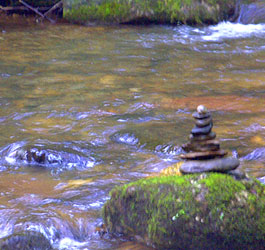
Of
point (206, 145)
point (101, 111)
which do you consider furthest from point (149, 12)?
point (206, 145)

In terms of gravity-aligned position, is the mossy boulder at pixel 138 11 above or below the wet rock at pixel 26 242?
above

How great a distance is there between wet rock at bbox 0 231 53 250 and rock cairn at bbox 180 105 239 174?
1.03 metres

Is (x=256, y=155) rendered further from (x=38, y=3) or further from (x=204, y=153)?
(x=38, y=3)

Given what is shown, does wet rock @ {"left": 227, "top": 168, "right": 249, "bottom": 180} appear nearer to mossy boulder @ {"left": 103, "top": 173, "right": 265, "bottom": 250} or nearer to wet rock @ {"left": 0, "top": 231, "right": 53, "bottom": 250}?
mossy boulder @ {"left": 103, "top": 173, "right": 265, "bottom": 250}

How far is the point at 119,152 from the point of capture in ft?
16.3

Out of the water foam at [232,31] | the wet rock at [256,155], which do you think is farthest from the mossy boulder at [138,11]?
the wet rock at [256,155]

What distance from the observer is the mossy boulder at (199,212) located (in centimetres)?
298

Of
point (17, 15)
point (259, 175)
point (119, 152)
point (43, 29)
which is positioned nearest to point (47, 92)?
point (119, 152)

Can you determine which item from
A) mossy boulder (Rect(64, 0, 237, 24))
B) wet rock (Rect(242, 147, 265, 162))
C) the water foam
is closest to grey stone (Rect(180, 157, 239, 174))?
wet rock (Rect(242, 147, 265, 162))

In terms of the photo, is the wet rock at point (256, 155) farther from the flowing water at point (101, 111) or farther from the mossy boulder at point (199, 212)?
the mossy boulder at point (199, 212)

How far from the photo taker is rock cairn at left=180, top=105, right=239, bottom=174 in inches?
126

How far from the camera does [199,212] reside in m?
3.00

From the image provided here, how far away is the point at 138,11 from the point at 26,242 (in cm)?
931

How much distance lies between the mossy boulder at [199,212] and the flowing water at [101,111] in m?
0.26
